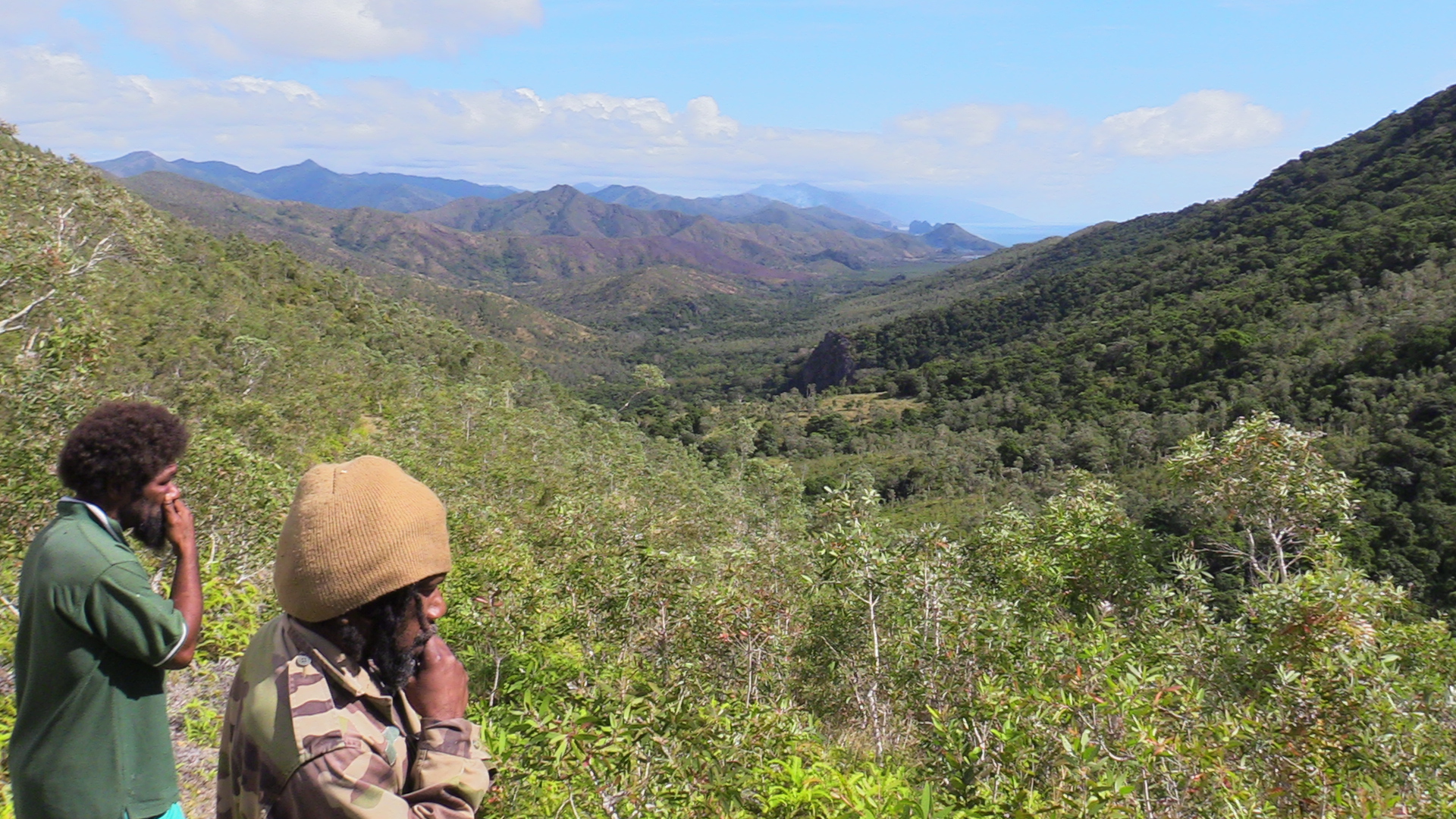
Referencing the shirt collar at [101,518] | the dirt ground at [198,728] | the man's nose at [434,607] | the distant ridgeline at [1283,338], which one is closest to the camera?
the man's nose at [434,607]

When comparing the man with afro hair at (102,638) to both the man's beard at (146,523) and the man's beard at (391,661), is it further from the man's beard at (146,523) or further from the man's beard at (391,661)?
the man's beard at (391,661)

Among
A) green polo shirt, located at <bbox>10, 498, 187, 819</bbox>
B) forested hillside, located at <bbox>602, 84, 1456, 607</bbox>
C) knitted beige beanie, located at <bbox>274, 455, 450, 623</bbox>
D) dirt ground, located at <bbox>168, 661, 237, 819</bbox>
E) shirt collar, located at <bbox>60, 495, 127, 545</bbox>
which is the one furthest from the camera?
forested hillside, located at <bbox>602, 84, 1456, 607</bbox>

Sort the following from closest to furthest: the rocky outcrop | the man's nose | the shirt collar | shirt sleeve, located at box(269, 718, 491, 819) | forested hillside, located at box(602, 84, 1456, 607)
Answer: shirt sleeve, located at box(269, 718, 491, 819), the man's nose, the shirt collar, forested hillside, located at box(602, 84, 1456, 607), the rocky outcrop

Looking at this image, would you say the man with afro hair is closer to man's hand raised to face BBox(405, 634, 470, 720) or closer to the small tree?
man's hand raised to face BBox(405, 634, 470, 720)

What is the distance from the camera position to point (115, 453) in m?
2.12

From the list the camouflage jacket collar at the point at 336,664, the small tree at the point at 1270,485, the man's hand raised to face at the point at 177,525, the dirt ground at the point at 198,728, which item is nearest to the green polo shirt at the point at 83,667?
the man's hand raised to face at the point at 177,525

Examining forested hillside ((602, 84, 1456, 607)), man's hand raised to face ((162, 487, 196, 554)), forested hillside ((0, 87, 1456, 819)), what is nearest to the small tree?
forested hillside ((0, 87, 1456, 819))

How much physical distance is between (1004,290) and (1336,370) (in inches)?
2953

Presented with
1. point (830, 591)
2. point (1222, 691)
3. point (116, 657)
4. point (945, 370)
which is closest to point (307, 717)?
point (116, 657)

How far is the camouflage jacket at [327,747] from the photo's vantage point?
4.58 feet

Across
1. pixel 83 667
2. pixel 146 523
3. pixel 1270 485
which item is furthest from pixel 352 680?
pixel 1270 485

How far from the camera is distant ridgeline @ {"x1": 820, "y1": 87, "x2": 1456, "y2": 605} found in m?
26.2

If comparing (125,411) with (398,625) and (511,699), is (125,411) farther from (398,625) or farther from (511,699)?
(511,699)

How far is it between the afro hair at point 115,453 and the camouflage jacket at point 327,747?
36.0 inches
